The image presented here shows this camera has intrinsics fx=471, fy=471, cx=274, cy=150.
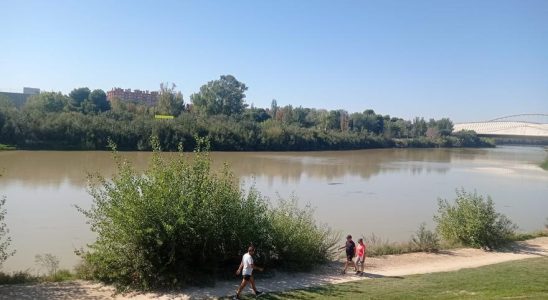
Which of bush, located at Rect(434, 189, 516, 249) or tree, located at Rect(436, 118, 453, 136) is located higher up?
tree, located at Rect(436, 118, 453, 136)

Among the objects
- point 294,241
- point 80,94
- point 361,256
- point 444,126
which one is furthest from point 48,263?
point 444,126

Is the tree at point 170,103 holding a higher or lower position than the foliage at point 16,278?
higher

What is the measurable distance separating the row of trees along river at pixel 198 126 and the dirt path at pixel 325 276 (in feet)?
72.0

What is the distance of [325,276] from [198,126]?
70.9 metres

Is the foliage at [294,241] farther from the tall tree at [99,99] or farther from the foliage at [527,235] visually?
the tall tree at [99,99]

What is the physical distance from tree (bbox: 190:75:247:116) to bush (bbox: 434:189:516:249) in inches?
3713

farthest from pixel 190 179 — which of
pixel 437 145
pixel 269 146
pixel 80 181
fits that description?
pixel 437 145

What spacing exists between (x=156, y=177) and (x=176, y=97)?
94.0m

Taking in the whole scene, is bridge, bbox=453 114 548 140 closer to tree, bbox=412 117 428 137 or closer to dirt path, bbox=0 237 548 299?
tree, bbox=412 117 428 137

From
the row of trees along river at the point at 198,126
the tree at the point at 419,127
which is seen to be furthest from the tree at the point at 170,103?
the tree at the point at 419,127

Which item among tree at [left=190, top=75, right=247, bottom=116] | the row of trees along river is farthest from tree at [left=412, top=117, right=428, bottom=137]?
tree at [left=190, top=75, right=247, bottom=116]

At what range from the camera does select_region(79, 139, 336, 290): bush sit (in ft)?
38.3

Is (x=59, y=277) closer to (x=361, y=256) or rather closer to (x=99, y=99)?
(x=361, y=256)

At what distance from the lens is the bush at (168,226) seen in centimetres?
1169
